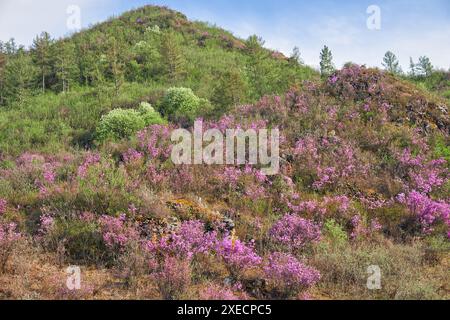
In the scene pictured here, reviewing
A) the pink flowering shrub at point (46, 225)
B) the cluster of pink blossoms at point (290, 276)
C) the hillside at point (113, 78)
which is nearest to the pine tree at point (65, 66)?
the hillside at point (113, 78)

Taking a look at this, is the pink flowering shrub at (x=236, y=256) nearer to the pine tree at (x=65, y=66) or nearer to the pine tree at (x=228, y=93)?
the pine tree at (x=228, y=93)

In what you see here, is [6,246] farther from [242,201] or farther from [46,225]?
[242,201]

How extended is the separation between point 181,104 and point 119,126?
135 inches

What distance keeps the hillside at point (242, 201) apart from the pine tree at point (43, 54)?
30.0 feet

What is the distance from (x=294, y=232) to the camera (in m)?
7.86

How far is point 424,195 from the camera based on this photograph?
9680 millimetres

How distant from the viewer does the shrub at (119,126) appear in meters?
14.0

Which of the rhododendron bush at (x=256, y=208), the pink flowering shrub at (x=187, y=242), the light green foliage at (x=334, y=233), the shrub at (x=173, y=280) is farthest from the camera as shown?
the light green foliage at (x=334, y=233)

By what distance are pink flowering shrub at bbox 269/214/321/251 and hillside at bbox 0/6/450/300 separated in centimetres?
3

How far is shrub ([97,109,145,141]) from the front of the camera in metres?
14.0

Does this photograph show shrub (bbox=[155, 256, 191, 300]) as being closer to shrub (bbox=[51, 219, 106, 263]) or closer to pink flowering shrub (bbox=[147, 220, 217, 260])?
pink flowering shrub (bbox=[147, 220, 217, 260])

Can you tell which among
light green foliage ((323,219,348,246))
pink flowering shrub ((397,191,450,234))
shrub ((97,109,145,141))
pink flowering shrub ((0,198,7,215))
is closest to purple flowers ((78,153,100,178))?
pink flowering shrub ((0,198,7,215))
